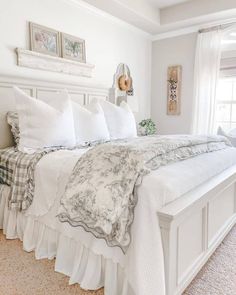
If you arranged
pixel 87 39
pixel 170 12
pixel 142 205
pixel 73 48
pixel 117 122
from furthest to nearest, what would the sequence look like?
pixel 170 12 < pixel 87 39 < pixel 73 48 < pixel 117 122 < pixel 142 205

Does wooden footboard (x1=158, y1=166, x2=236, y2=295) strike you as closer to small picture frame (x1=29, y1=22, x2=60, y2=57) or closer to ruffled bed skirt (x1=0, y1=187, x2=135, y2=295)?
ruffled bed skirt (x1=0, y1=187, x2=135, y2=295)

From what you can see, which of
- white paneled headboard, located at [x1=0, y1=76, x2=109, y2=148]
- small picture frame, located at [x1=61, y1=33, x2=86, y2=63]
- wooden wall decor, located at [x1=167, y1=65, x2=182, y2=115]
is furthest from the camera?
wooden wall decor, located at [x1=167, y1=65, x2=182, y2=115]

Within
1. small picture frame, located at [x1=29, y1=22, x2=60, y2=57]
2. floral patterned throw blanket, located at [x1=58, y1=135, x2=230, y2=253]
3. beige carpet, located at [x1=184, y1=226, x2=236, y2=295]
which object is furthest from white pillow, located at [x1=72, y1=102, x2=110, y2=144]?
beige carpet, located at [x1=184, y1=226, x2=236, y2=295]

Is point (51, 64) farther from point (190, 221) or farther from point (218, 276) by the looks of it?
point (218, 276)

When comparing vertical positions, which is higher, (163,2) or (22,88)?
(163,2)

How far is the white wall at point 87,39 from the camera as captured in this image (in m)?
2.66

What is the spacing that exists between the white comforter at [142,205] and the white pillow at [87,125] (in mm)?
596

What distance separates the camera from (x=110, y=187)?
1.39 m

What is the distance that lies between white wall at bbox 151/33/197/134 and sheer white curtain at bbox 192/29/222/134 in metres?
0.16

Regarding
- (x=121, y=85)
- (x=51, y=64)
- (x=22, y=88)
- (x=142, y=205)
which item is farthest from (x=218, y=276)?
(x=121, y=85)

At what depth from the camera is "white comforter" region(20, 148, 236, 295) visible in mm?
1275

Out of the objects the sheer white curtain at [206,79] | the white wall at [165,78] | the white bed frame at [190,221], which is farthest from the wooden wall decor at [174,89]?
the white bed frame at [190,221]

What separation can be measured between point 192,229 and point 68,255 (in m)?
0.81

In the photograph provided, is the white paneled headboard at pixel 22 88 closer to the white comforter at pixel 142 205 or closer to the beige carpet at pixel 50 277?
the white comforter at pixel 142 205
